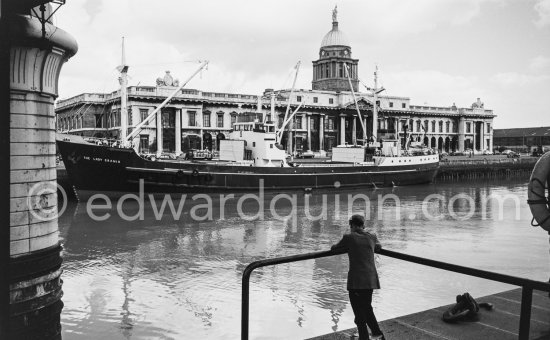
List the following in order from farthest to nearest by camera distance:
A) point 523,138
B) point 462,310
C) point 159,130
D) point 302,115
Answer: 1. point 523,138
2. point 302,115
3. point 159,130
4. point 462,310

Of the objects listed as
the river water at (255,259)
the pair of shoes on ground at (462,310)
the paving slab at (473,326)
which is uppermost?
the pair of shoes on ground at (462,310)

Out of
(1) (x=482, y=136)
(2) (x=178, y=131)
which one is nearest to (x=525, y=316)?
(2) (x=178, y=131)

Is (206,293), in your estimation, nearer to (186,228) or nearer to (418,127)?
(186,228)

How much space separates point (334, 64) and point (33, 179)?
9900cm

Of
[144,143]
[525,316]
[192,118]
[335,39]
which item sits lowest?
[525,316]

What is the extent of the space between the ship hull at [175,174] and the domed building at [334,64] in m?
58.5

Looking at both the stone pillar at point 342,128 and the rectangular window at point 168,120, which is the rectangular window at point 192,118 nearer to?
the rectangular window at point 168,120

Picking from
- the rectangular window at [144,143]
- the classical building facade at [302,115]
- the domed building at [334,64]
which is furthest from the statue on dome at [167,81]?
the domed building at [334,64]

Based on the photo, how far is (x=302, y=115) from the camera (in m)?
84.4

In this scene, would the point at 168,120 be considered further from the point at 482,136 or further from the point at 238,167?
the point at 482,136

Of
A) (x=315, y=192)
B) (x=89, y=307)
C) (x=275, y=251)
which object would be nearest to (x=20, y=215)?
(x=89, y=307)

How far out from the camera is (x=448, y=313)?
24.3 feet

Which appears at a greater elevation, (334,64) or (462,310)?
(334,64)

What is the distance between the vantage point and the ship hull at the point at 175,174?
35.0 m
